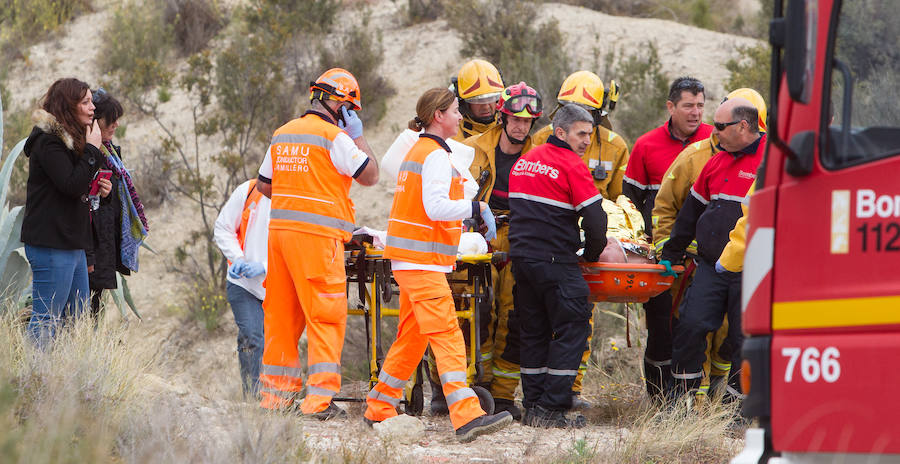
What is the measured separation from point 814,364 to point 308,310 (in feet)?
12.8

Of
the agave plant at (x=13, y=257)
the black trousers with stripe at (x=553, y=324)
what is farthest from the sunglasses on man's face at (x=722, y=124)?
the agave plant at (x=13, y=257)

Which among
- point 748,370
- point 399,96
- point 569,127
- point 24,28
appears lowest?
point 748,370

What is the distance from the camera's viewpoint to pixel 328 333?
21.8ft

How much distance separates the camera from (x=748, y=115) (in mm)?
6508

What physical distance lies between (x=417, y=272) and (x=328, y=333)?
776mm

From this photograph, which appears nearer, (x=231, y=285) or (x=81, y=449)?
(x=81, y=449)

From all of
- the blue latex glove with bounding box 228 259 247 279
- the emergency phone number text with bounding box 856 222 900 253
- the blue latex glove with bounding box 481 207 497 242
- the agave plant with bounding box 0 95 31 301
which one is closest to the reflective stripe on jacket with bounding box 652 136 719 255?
the blue latex glove with bounding box 481 207 497 242

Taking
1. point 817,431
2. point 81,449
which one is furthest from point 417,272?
point 817,431

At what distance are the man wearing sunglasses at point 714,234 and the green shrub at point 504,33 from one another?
10155mm

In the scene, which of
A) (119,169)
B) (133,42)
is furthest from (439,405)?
(133,42)

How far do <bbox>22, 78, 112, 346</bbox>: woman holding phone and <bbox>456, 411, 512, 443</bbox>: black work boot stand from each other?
260cm

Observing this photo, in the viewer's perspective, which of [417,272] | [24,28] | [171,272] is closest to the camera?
[417,272]

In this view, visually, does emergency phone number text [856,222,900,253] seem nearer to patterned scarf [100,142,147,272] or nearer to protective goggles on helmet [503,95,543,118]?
protective goggles on helmet [503,95,543,118]

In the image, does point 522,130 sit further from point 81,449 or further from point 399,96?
point 399,96
